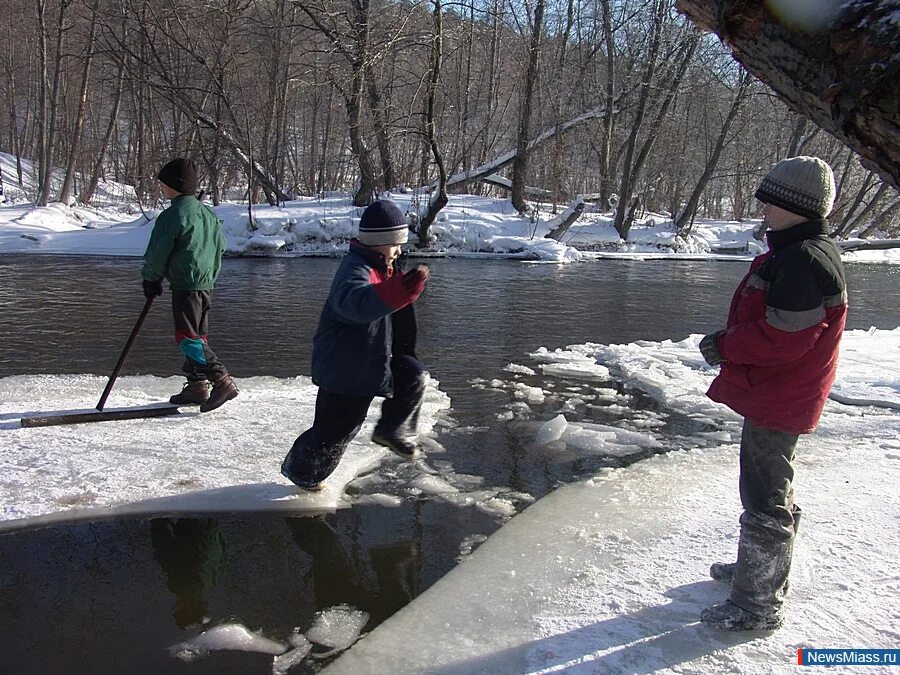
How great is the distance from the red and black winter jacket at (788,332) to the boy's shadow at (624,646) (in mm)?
746

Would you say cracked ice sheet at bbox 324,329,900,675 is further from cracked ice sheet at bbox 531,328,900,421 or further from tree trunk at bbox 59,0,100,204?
tree trunk at bbox 59,0,100,204

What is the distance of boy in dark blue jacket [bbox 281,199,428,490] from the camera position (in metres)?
2.87

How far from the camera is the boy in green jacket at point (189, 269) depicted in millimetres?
4500

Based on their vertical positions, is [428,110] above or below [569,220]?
above

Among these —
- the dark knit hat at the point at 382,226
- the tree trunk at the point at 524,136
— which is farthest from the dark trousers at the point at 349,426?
the tree trunk at the point at 524,136

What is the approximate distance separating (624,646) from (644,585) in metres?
0.41

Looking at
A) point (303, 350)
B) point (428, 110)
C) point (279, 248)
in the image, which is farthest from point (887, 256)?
point (303, 350)

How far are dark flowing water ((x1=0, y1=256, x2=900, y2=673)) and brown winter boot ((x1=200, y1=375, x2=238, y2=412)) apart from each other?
75 cm

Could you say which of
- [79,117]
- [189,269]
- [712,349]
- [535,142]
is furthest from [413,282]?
[79,117]

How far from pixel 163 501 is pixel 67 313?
254 inches

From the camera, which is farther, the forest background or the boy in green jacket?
the forest background

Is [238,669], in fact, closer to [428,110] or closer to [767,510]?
[767,510]

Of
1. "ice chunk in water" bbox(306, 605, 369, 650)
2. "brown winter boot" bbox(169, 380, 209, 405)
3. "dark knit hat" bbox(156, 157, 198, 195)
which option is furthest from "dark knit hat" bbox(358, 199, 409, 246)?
"brown winter boot" bbox(169, 380, 209, 405)

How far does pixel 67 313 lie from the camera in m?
8.72
